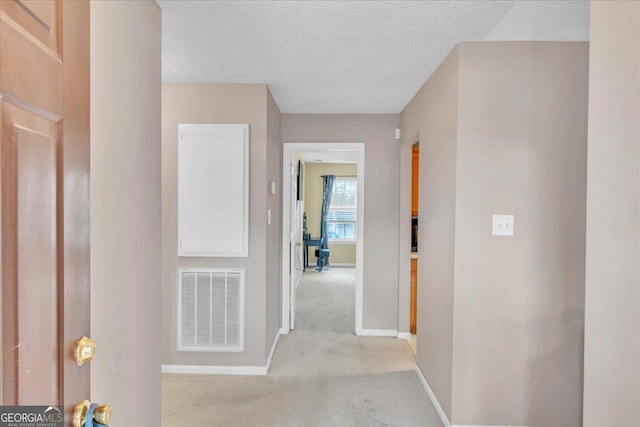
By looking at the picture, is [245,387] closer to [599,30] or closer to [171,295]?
[171,295]

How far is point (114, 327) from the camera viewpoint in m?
1.39

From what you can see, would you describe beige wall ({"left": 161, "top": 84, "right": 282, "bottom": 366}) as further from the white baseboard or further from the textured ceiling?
the textured ceiling

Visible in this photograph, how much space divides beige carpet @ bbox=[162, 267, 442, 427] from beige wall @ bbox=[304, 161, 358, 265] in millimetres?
4626

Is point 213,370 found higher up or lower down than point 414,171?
lower down

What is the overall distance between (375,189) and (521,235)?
199 cm

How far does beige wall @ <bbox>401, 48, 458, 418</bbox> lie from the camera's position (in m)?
2.31

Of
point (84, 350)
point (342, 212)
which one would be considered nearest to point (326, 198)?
point (342, 212)

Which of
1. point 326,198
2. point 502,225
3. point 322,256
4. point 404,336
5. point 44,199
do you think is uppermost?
point 326,198

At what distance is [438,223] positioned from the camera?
2596 millimetres

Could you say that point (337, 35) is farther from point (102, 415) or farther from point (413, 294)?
point (413, 294)

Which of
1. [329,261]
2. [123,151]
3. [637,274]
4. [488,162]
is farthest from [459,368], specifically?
[329,261]

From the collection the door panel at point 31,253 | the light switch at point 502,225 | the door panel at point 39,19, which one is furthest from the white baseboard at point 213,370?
the door panel at point 39,19

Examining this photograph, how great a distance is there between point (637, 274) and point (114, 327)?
1.69 metres

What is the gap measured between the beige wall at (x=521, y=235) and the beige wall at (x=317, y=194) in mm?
6366
